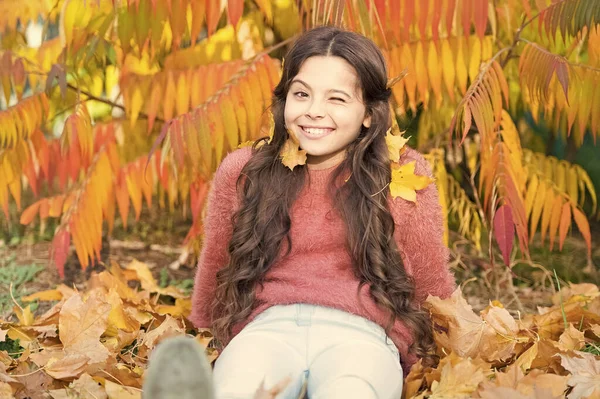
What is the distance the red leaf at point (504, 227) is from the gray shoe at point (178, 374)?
51.8 inches

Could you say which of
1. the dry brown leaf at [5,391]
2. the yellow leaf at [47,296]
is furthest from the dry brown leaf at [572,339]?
the yellow leaf at [47,296]

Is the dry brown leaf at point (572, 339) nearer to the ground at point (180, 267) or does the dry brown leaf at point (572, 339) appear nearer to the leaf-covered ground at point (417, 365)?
the leaf-covered ground at point (417, 365)

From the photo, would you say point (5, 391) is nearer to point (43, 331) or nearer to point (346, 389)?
point (43, 331)

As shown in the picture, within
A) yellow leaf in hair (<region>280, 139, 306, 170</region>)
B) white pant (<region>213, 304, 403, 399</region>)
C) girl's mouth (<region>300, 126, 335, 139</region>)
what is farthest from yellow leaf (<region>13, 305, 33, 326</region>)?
girl's mouth (<region>300, 126, 335, 139</region>)

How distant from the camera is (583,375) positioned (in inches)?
75.7

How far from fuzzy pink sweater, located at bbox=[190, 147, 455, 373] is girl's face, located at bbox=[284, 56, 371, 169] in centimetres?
11

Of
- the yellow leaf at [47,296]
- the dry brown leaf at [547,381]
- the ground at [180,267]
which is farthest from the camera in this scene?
the ground at [180,267]

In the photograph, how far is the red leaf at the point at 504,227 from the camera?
7.91ft

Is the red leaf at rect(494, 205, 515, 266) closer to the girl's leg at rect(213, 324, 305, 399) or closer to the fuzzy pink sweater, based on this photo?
the fuzzy pink sweater

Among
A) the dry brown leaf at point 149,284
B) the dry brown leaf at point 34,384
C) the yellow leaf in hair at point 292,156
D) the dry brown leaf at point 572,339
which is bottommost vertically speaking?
the dry brown leaf at point 149,284

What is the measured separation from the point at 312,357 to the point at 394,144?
1.99ft

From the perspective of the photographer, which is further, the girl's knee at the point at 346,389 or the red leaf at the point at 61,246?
the red leaf at the point at 61,246

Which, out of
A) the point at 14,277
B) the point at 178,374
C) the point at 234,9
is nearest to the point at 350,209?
the point at 234,9

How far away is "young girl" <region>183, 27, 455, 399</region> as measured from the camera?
2016mm
